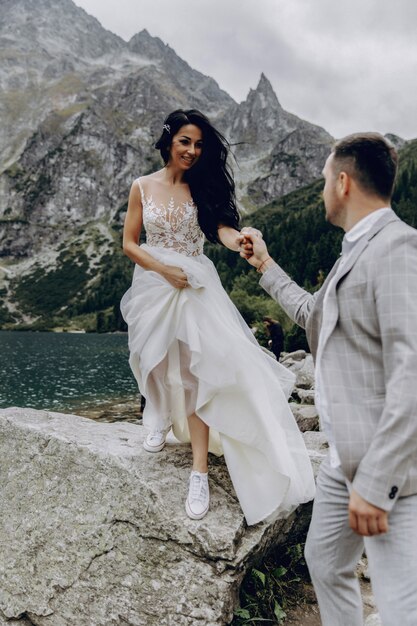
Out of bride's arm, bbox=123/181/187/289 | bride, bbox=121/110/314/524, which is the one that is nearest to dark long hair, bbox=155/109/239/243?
bride, bbox=121/110/314/524

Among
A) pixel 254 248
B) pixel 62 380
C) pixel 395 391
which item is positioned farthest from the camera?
pixel 62 380

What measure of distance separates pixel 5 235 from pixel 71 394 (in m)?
189

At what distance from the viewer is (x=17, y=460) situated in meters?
5.05

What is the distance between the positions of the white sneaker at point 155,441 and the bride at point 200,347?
1cm

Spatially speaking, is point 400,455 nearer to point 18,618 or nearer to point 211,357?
point 211,357

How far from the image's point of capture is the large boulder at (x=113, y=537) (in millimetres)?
3951

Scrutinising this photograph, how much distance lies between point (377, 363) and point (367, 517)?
2.39 feet

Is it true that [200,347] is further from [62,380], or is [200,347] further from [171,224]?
[62,380]

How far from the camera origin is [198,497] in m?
4.21

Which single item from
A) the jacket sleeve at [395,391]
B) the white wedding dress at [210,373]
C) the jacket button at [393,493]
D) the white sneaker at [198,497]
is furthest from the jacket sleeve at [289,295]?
the white sneaker at [198,497]

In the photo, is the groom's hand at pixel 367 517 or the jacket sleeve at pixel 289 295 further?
the jacket sleeve at pixel 289 295

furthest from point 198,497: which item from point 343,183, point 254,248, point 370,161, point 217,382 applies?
point 370,161

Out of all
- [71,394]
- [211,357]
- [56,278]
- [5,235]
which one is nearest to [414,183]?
[71,394]

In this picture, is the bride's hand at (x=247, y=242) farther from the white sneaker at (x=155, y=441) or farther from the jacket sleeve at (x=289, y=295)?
the white sneaker at (x=155, y=441)
